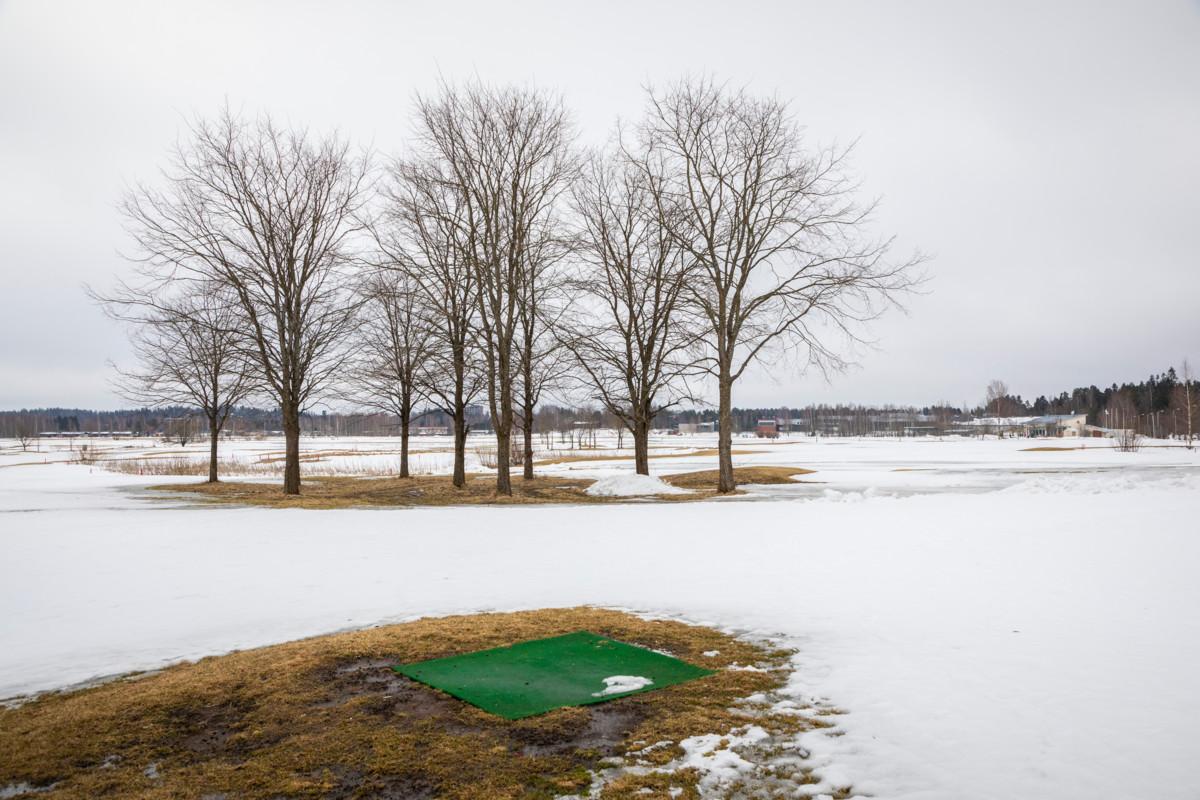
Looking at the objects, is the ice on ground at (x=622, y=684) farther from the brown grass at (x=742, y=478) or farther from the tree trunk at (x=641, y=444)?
the tree trunk at (x=641, y=444)

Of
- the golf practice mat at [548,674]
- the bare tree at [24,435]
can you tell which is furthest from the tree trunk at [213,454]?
the bare tree at [24,435]

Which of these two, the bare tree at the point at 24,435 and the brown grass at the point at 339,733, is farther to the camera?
the bare tree at the point at 24,435

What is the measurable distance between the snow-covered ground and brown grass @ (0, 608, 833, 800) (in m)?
0.74

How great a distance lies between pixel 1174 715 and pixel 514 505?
16196mm

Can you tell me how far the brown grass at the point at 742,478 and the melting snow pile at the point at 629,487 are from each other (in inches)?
106

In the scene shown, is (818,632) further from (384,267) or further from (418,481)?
(418,481)

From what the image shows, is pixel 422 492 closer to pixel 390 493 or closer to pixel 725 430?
pixel 390 493

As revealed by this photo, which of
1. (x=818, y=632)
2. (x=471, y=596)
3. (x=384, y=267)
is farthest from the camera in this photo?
(x=384, y=267)

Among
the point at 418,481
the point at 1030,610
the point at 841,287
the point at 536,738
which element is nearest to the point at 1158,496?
the point at 841,287

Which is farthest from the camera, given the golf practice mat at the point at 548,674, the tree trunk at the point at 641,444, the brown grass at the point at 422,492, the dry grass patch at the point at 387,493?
the tree trunk at the point at 641,444

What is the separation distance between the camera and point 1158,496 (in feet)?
57.3

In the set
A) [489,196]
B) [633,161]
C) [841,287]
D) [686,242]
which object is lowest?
[841,287]

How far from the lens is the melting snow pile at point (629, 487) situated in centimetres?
2333

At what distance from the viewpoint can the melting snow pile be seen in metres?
23.3
